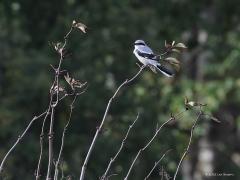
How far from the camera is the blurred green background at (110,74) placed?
1566 cm

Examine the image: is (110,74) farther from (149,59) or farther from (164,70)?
(164,70)

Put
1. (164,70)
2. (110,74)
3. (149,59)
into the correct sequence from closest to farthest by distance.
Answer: (164,70) → (149,59) → (110,74)

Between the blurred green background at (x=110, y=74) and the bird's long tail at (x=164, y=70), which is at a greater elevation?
the blurred green background at (x=110, y=74)

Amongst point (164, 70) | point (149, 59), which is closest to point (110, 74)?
point (149, 59)

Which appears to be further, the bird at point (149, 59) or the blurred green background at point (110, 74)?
the blurred green background at point (110, 74)

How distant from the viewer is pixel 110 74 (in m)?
16.9

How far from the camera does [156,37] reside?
17.9 metres

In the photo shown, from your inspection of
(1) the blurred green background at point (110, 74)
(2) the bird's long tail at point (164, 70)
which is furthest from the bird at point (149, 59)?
(1) the blurred green background at point (110, 74)

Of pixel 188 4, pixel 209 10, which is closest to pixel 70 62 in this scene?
pixel 188 4

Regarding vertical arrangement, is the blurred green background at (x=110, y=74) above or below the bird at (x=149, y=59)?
above

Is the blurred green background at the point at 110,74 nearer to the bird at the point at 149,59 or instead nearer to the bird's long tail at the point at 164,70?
the bird at the point at 149,59

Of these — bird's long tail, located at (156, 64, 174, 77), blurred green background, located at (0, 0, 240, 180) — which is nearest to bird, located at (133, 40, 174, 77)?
bird's long tail, located at (156, 64, 174, 77)

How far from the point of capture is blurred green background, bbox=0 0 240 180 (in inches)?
617

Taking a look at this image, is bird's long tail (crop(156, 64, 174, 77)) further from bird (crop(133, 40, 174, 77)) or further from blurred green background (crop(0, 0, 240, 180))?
blurred green background (crop(0, 0, 240, 180))
